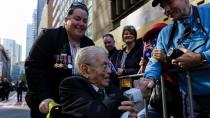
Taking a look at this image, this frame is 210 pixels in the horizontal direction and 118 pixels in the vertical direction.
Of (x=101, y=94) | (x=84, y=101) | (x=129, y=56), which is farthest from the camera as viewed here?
(x=129, y=56)

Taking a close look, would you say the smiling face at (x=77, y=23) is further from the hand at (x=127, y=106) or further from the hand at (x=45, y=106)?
the hand at (x=127, y=106)

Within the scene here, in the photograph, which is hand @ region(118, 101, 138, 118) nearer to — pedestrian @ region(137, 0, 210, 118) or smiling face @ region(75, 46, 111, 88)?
smiling face @ region(75, 46, 111, 88)

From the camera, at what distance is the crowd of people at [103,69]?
237 cm

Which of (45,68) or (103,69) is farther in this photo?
(45,68)

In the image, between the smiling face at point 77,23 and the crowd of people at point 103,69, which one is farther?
the smiling face at point 77,23

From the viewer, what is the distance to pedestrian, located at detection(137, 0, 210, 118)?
2.95 metres

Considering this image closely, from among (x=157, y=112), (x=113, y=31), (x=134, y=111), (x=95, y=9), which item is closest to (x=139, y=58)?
(x=157, y=112)

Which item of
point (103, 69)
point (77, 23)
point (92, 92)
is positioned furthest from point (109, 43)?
point (92, 92)

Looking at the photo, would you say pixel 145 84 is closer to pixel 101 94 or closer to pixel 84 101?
pixel 101 94

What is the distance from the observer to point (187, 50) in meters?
2.96

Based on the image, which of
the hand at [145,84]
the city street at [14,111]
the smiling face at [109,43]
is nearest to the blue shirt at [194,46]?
the hand at [145,84]

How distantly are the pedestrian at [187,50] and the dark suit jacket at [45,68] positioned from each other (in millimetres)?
823

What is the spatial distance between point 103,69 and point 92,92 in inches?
8.0

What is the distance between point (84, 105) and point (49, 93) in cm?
103
